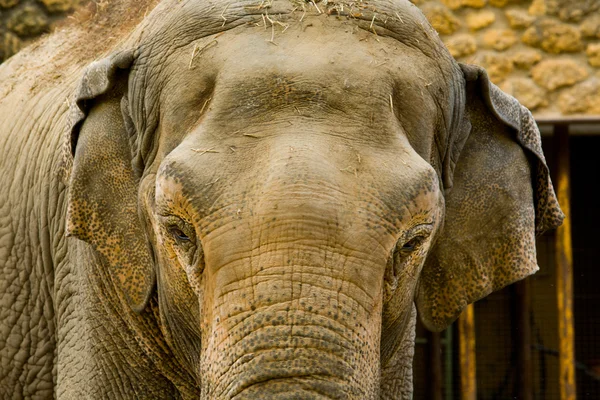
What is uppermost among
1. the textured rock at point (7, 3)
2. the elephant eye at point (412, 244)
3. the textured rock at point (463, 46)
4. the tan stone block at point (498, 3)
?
the textured rock at point (7, 3)

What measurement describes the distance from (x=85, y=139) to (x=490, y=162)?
46.2 inches

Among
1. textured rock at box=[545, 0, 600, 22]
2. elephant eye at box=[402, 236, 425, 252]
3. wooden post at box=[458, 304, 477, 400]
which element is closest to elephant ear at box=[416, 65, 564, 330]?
elephant eye at box=[402, 236, 425, 252]

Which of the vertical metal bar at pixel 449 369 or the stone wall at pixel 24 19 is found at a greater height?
the stone wall at pixel 24 19

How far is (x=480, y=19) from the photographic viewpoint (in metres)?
6.61

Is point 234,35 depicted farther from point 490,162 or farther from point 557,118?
point 557,118

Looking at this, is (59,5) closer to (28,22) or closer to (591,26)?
(28,22)

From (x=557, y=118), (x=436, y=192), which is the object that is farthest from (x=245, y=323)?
(x=557, y=118)

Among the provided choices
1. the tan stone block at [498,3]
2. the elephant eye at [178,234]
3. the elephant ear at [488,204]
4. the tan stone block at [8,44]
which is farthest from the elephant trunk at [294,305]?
the tan stone block at [8,44]

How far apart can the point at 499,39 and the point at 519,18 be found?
0.50 feet

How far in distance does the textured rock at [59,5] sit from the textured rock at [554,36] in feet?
9.30

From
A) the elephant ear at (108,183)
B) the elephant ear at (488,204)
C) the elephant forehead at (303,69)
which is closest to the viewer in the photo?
the elephant forehead at (303,69)

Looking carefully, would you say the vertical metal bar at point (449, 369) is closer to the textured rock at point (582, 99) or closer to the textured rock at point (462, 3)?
the textured rock at point (582, 99)

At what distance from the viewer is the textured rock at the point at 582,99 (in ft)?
21.1

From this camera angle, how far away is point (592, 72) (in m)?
6.53
